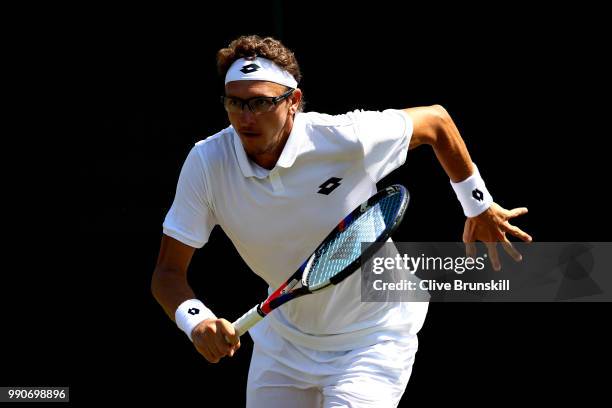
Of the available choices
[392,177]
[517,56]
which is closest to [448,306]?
[392,177]

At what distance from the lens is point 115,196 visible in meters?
5.66

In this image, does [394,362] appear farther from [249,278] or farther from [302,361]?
[249,278]

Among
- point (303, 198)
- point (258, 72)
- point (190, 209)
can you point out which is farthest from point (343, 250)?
point (258, 72)

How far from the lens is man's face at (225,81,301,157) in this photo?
3975mm

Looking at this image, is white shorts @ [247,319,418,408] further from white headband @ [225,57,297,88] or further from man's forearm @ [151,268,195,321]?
white headband @ [225,57,297,88]

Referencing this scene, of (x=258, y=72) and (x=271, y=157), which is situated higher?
(x=258, y=72)

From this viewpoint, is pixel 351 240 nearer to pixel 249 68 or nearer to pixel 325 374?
pixel 325 374

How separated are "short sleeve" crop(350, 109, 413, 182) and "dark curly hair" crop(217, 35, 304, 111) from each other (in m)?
0.27

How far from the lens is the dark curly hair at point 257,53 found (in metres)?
4.14

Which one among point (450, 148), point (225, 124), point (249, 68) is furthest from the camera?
point (225, 124)

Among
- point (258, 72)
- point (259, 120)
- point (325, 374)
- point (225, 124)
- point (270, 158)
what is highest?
point (258, 72)

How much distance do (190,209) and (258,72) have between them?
48 centimetres

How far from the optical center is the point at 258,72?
13.4 ft

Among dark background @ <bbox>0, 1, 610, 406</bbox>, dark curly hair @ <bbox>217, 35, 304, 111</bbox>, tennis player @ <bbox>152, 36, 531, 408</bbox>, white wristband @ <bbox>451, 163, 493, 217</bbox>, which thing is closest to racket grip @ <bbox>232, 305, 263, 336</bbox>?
tennis player @ <bbox>152, 36, 531, 408</bbox>
